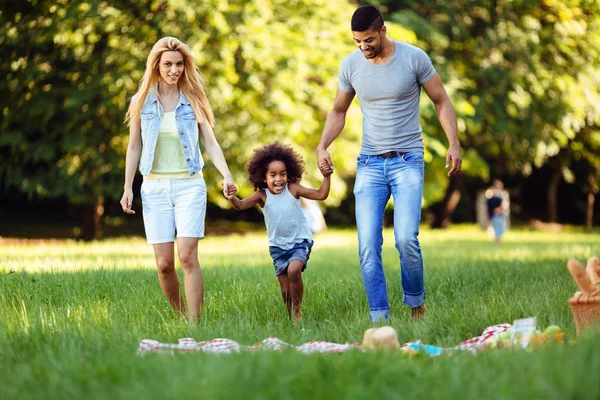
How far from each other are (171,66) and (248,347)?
2643 mm

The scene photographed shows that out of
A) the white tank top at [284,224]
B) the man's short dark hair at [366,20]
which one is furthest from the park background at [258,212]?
the man's short dark hair at [366,20]

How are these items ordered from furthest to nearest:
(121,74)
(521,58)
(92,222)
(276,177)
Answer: (521,58) < (92,222) < (121,74) < (276,177)

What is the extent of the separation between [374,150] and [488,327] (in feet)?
5.97

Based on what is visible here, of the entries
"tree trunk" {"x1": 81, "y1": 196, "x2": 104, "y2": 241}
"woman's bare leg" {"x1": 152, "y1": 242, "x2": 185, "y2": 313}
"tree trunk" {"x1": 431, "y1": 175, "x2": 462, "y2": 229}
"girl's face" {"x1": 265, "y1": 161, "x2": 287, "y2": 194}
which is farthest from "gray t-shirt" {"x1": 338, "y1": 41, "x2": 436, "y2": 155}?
"tree trunk" {"x1": 431, "y1": 175, "x2": 462, "y2": 229}

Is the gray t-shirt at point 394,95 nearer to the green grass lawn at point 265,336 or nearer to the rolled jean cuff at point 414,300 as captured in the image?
the rolled jean cuff at point 414,300

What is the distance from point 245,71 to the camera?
18.7 m

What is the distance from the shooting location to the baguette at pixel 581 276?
4.83 metres

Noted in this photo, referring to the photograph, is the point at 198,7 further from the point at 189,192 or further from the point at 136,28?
the point at 189,192

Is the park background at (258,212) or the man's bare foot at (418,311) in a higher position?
the park background at (258,212)

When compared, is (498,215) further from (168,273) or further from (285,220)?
(168,273)

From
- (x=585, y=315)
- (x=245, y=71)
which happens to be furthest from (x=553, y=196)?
(x=585, y=315)

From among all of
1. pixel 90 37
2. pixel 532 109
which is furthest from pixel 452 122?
pixel 532 109

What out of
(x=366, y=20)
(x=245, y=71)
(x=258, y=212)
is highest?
(x=245, y=71)

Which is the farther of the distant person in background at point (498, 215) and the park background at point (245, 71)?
the distant person in background at point (498, 215)
